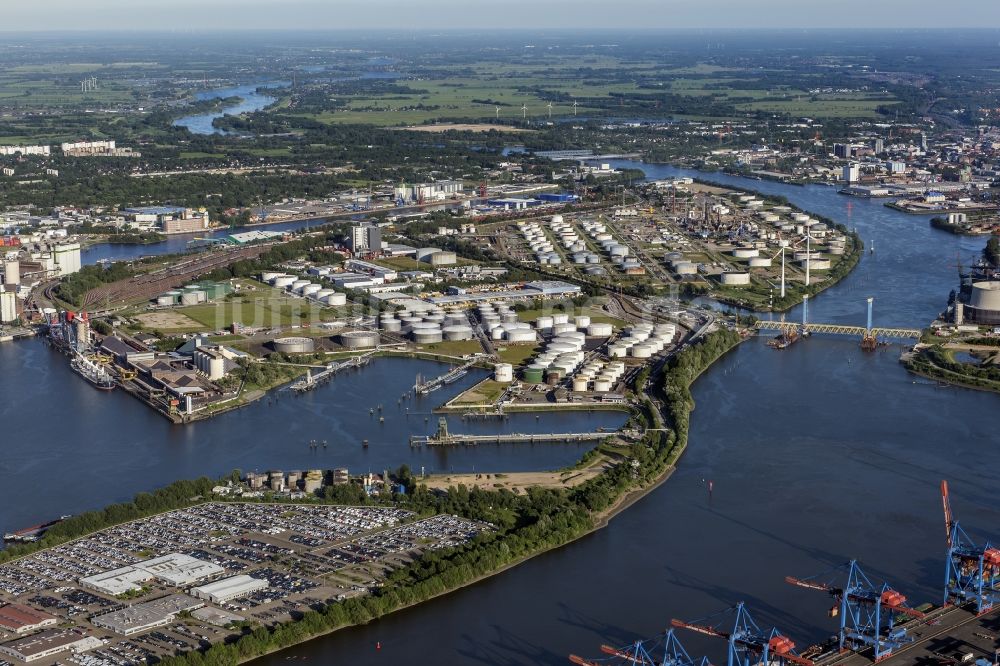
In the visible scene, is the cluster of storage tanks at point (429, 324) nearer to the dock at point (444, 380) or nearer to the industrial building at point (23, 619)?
the dock at point (444, 380)

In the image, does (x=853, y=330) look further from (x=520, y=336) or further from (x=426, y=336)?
(x=426, y=336)

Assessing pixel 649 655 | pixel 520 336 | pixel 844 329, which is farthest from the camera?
pixel 844 329

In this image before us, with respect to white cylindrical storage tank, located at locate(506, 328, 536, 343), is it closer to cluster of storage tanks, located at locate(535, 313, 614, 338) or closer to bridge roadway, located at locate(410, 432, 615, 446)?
cluster of storage tanks, located at locate(535, 313, 614, 338)

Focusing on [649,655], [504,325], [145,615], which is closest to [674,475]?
[649,655]

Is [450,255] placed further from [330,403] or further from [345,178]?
[345,178]

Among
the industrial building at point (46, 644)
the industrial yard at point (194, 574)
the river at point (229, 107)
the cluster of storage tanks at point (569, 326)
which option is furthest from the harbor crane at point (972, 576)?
the river at point (229, 107)

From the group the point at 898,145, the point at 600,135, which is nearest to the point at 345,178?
the point at 600,135
